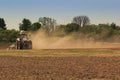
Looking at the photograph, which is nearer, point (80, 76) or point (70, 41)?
point (80, 76)

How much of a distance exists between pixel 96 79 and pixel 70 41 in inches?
2250

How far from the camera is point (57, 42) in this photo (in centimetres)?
7406

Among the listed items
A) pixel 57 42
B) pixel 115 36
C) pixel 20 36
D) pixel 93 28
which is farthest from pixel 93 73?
pixel 93 28

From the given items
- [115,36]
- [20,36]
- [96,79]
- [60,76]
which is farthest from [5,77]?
[115,36]

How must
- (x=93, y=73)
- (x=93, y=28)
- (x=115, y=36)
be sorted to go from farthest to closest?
(x=93, y=28)
(x=115, y=36)
(x=93, y=73)

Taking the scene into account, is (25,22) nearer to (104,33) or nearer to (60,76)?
(104,33)

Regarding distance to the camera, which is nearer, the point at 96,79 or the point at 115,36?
the point at 96,79

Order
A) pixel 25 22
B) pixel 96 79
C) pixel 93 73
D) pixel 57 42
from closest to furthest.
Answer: pixel 96 79 → pixel 93 73 → pixel 57 42 → pixel 25 22

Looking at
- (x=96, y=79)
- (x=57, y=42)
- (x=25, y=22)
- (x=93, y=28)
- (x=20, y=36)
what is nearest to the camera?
(x=96, y=79)

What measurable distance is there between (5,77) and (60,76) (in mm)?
2929

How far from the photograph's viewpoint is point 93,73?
21578 millimetres

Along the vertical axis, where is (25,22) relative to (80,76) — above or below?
above

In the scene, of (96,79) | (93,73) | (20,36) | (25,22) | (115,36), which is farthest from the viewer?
(25,22)

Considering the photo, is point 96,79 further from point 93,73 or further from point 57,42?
point 57,42
